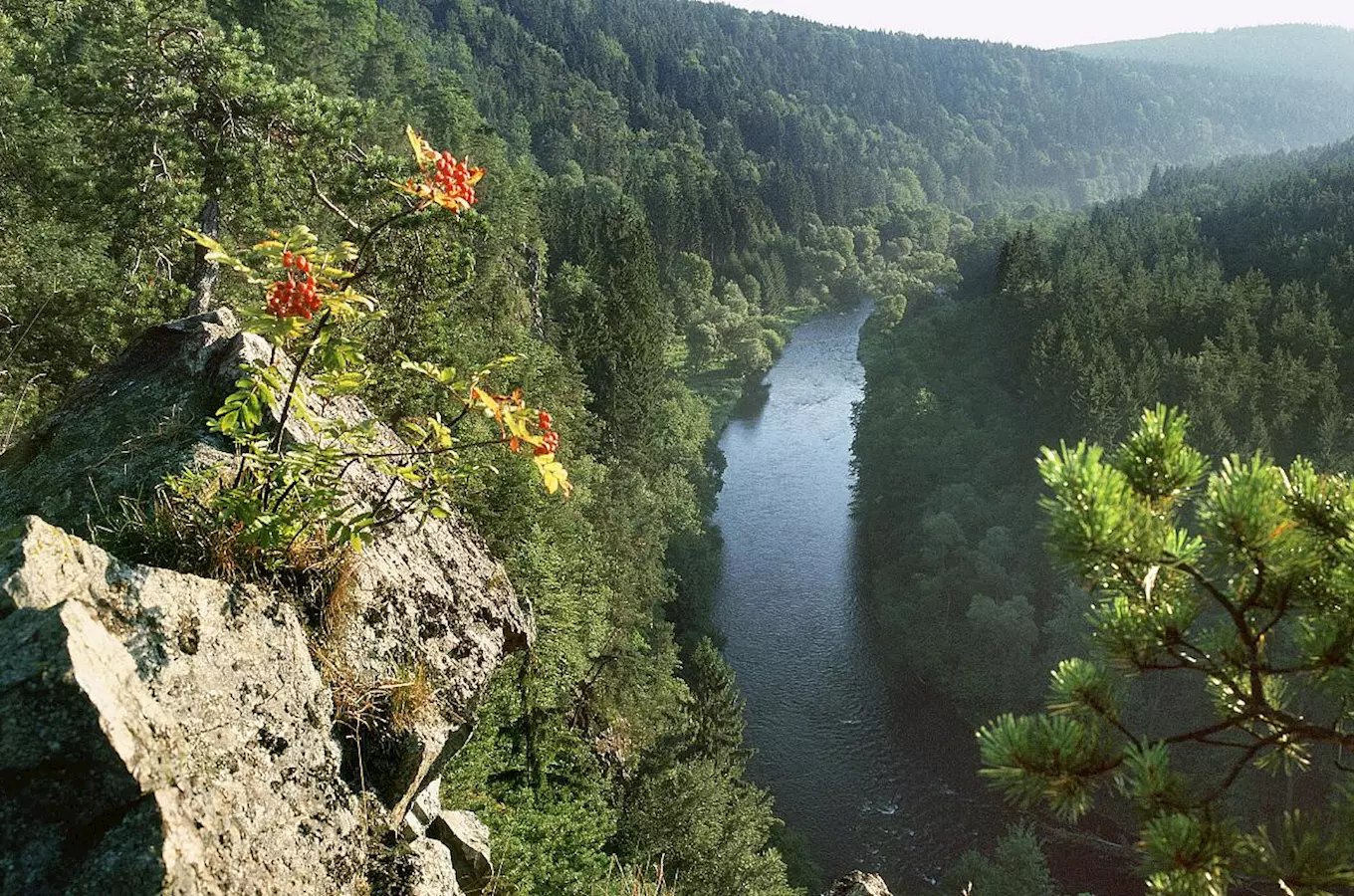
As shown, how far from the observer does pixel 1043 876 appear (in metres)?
24.9

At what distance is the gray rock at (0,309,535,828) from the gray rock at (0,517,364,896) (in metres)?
0.25

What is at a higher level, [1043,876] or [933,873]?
[1043,876]

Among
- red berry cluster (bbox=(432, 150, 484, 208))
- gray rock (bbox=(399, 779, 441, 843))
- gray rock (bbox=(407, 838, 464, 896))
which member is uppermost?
red berry cluster (bbox=(432, 150, 484, 208))

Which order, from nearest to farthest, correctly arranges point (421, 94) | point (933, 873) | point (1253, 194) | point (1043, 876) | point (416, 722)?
point (416, 722), point (1043, 876), point (933, 873), point (421, 94), point (1253, 194)

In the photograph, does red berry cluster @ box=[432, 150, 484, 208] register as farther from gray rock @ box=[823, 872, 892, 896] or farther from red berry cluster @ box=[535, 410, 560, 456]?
gray rock @ box=[823, 872, 892, 896]

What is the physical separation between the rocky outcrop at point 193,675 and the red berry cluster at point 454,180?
213 centimetres

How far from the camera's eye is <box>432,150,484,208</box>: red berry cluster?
4.12 m

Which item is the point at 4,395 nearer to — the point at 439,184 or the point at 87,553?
the point at 87,553

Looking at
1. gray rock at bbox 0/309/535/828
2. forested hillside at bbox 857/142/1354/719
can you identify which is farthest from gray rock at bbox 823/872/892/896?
forested hillside at bbox 857/142/1354/719

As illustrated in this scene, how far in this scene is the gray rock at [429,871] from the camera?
4.71 metres

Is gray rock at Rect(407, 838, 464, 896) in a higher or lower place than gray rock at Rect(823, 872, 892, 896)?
higher

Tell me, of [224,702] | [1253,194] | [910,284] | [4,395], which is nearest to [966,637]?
[4,395]

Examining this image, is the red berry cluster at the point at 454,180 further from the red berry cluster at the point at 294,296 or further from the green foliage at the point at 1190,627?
the green foliage at the point at 1190,627

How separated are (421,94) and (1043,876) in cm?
5636
